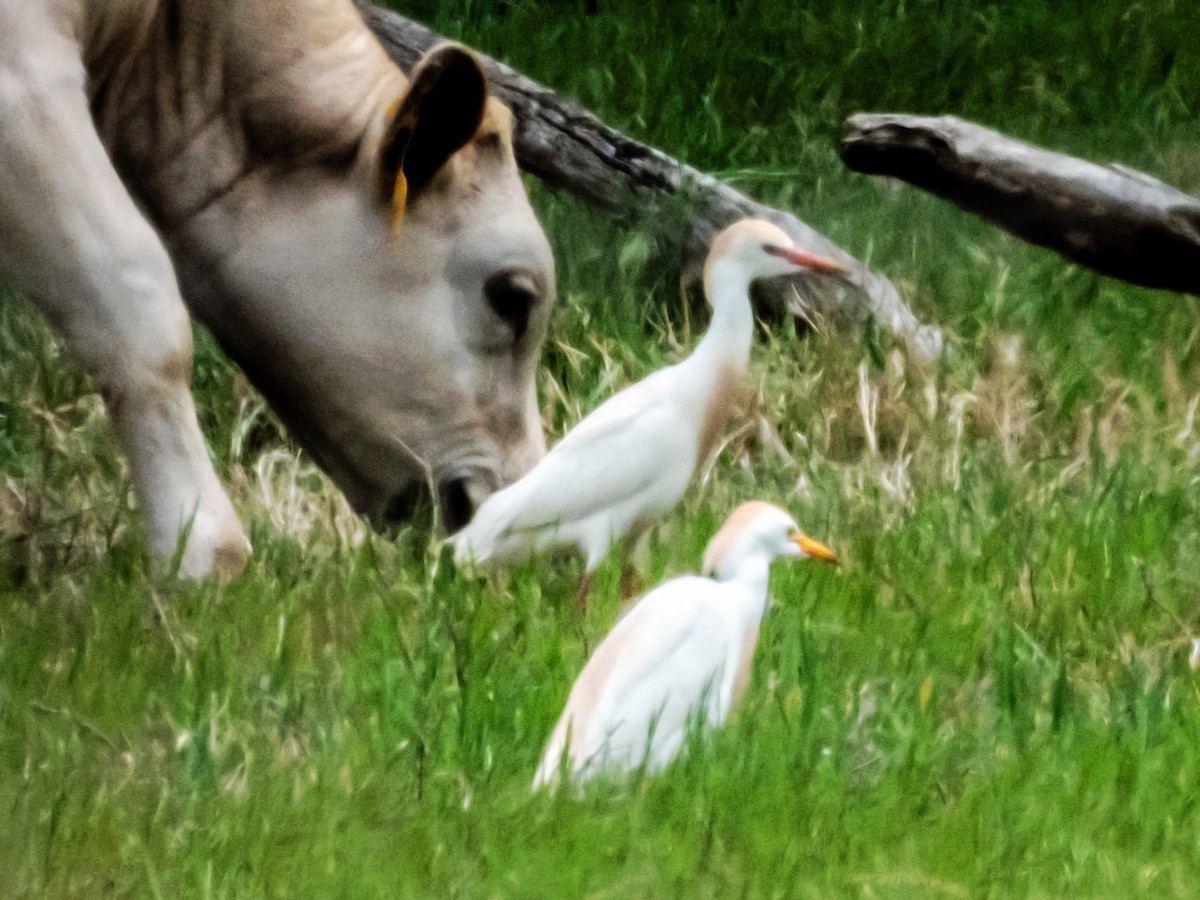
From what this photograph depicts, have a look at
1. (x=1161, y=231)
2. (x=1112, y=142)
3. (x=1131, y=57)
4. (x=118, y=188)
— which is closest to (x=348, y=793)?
(x=118, y=188)

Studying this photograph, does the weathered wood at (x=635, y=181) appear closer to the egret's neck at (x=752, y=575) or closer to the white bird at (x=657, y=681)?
the egret's neck at (x=752, y=575)

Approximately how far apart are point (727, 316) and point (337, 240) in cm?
92

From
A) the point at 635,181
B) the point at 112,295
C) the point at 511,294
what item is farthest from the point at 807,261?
the point at 635,181

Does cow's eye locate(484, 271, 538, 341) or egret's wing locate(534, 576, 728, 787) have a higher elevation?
egret's wing locate(534, 576, 728, 787)

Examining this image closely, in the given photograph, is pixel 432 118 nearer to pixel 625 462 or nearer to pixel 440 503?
pixel 440 503

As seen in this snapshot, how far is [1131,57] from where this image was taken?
9.03 metres

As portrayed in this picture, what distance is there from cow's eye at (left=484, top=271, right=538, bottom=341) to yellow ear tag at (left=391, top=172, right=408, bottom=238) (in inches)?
8.6

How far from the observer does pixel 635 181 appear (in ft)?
20.6

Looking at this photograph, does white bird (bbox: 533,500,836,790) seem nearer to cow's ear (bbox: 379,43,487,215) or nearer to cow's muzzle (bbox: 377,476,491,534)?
cow's muzzle (bbox: 377,476,491,534)

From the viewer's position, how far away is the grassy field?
2646mm

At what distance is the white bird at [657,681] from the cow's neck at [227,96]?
1839 mm

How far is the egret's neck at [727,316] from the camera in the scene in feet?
13.1

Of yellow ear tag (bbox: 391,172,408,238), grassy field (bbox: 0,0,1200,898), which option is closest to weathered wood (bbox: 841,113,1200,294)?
grassy field (bbox: 0,0,1200,898)

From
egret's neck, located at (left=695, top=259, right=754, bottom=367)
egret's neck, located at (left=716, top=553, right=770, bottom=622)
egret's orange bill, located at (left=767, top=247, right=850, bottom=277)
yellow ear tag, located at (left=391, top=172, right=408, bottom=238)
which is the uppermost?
egret's orange bill, located at (left=767, top=247, right=850, bottom=277)
